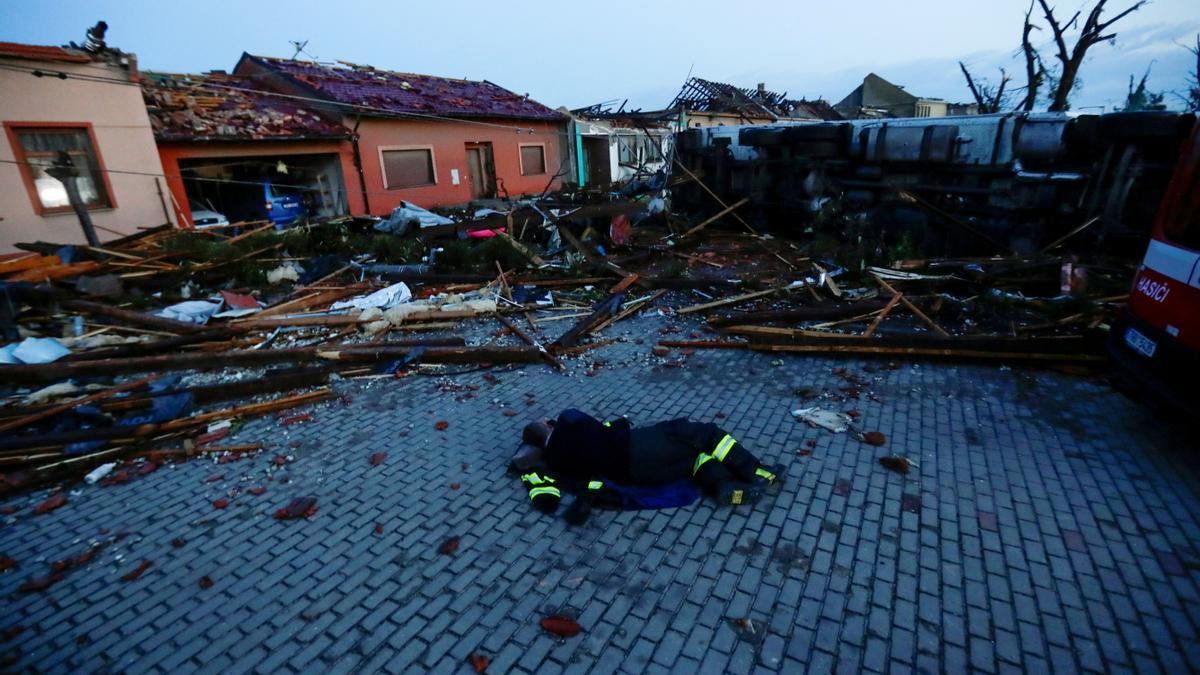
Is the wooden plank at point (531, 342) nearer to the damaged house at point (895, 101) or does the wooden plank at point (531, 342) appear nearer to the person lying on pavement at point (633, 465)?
the person lying on pavement at point (633, 465)

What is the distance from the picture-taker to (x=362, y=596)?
3.20 metres

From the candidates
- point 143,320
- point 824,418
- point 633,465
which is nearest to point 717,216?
point 824,418

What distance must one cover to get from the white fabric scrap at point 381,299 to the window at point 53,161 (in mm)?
8379

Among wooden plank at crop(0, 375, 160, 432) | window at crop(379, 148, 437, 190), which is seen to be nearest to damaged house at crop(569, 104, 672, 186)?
window at crop(379, 148, 437, 190)

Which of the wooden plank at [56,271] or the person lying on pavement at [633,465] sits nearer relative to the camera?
the person lying on pavement at [633,465]

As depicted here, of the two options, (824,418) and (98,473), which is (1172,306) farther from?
(98,473)

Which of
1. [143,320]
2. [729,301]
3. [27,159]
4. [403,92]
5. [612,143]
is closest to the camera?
[143,320]

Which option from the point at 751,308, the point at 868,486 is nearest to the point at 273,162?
the point at 751,308

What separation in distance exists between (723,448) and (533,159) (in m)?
22.9

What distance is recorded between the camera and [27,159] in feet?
36.3

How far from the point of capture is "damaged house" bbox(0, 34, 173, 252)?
1077cm

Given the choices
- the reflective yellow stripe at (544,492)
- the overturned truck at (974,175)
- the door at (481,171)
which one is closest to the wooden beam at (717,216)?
the overturned truck at (974,175)

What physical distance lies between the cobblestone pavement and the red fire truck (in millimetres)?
632

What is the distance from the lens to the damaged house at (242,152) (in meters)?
13.9
